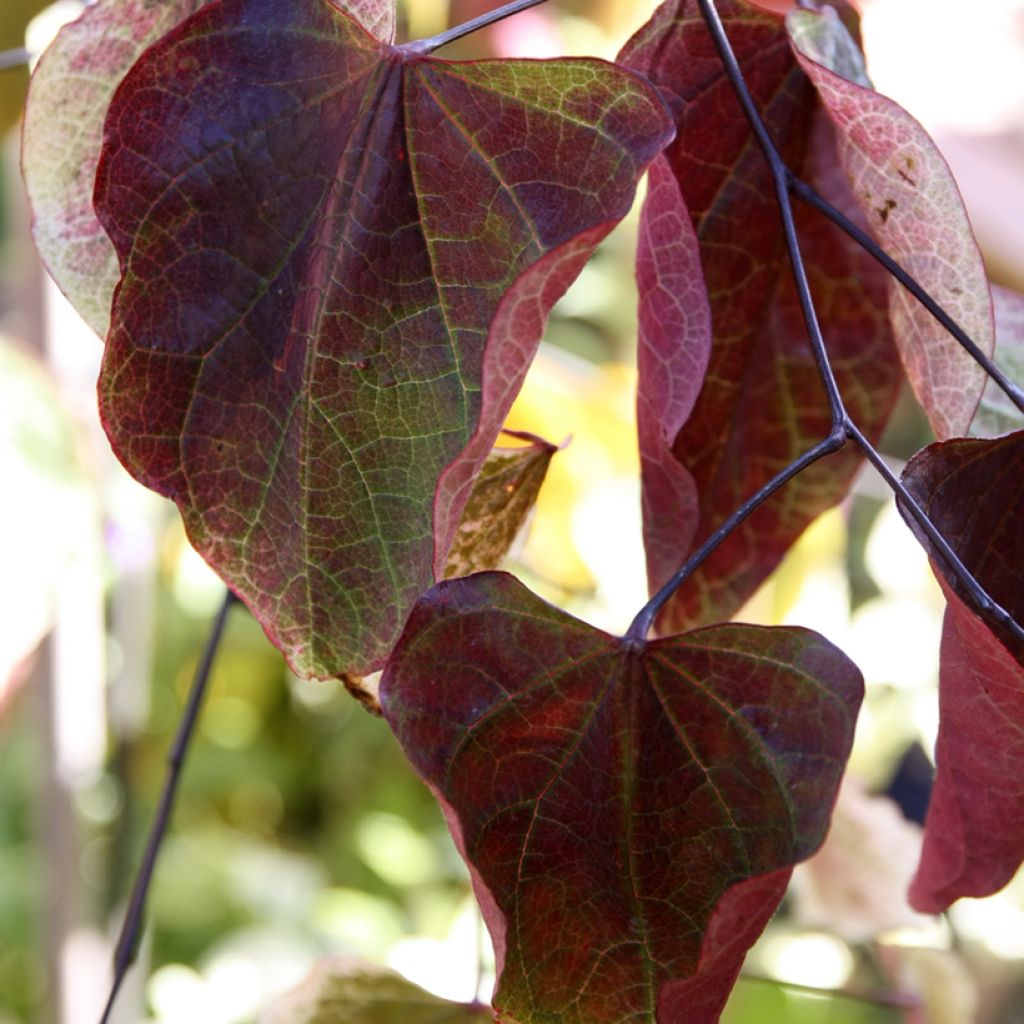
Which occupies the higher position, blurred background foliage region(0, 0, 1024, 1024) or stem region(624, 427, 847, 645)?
stem region(624, 427, 847, 645)

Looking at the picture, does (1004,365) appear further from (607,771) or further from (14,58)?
(14,58)

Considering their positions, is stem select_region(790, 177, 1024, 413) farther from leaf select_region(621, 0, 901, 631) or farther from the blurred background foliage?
the blurred background foliage

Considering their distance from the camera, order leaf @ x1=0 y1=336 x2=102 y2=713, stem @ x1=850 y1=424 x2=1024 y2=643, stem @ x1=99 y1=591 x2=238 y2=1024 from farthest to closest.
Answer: leaf @ x1=0 y1=336 x2=102 y2=713 → stem @ x1=99 y1=591 x2=238 y2=1024 → stem @ x1=850 y1=424 x2=1024 y2=643

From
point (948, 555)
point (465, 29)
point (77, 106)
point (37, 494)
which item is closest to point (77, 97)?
point (77, 106)

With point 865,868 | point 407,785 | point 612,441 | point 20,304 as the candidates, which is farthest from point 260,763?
point 865,868

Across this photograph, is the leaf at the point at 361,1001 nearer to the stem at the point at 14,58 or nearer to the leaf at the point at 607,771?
the leaf at the point at 607,771

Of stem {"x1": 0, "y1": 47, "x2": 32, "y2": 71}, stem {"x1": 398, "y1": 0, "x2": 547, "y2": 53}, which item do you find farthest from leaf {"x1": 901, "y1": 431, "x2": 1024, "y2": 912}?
stem {"x1": 0, "y1": 47, "x2": 32, "y2": 71}

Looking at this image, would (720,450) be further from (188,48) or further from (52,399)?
(52,399)
